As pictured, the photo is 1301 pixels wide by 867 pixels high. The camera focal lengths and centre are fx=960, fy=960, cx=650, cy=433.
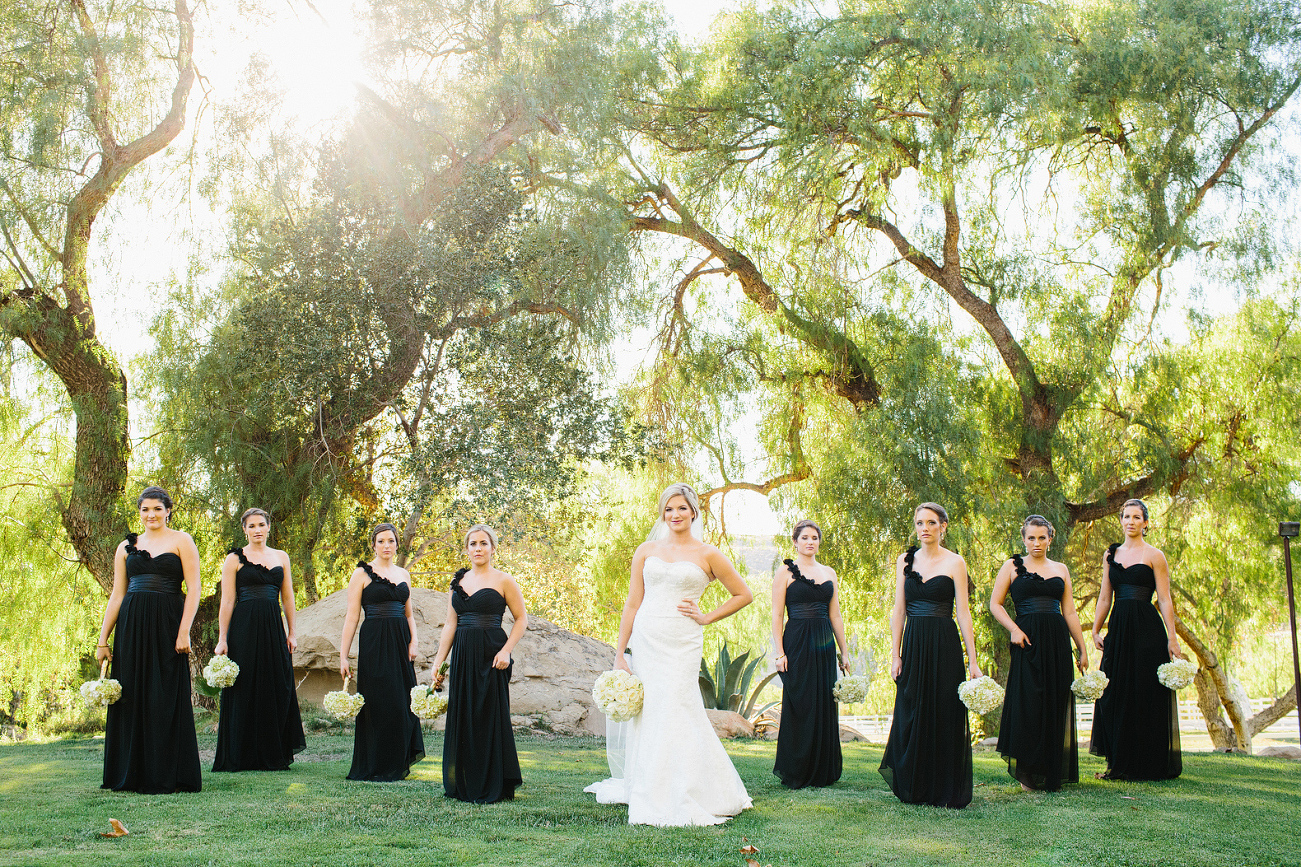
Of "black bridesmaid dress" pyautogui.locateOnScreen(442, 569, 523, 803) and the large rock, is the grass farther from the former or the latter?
the large rock

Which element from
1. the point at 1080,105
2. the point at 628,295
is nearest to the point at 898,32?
the point at 1080,105

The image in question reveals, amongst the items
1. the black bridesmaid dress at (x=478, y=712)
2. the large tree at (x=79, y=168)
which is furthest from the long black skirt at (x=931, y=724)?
the large tree at (x=79, y=168)

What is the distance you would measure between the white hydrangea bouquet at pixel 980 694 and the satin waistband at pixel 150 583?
5.57 meters

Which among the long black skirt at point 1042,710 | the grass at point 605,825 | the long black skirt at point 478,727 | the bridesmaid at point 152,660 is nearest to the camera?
the grass at point 605,825

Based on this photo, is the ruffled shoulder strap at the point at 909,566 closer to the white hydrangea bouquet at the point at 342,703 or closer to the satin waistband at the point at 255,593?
the white hydrangea bouquet at the point at 342,703

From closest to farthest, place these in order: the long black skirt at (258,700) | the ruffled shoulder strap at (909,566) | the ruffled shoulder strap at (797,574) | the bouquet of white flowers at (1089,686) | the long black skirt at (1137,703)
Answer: the ruffled shoulder strap at (909,566) < the bouquet of white flowers at (1089,686) < the long black skirt at (1137,703) < the long black skirt at (258,700) < the ruffled shoulder strap at (797,574)

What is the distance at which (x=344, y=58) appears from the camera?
44.5ft

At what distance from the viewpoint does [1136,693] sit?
771 cm

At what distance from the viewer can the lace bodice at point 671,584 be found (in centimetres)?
595

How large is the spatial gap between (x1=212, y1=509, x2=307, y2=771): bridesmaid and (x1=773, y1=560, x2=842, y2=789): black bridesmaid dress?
399 cm

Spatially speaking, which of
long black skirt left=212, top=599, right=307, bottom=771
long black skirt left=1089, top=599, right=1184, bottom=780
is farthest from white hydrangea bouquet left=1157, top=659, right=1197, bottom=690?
long black skirt left=212, top=599, right=307, bottom=771

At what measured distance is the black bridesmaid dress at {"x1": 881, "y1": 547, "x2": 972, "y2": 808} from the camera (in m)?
6.35

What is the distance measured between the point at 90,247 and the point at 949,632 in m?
12.0

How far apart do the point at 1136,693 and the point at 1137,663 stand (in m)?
0.24
